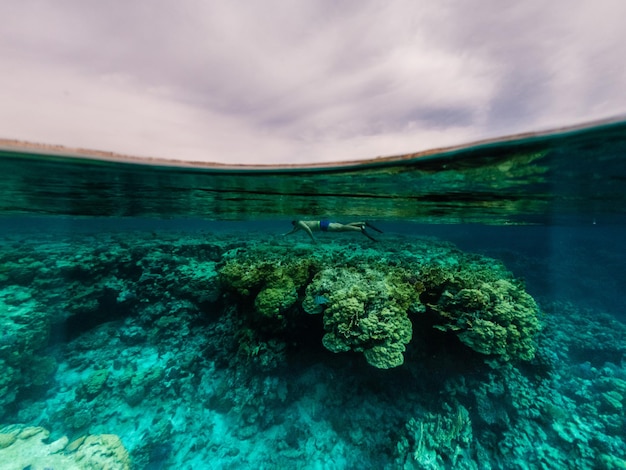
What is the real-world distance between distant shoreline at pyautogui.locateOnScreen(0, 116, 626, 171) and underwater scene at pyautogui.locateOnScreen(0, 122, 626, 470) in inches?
6.8

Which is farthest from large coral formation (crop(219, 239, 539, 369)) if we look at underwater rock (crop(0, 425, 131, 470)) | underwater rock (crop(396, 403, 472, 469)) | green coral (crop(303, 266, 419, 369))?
underwater rock (crop(0, 425, 131, 470))

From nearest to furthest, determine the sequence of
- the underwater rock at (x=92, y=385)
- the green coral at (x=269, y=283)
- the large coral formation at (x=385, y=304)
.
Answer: the large coral formation at (x=385, y=304) < the green coral at (x=269, y=283) < the underwater rock at (x=92, y=385)

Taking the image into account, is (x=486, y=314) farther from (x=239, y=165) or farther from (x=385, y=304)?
(x=239, y=165)

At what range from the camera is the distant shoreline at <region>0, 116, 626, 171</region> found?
6.79 metres

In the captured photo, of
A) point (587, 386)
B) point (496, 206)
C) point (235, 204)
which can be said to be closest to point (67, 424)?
point (235, 204)

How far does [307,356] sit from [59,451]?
675 cm

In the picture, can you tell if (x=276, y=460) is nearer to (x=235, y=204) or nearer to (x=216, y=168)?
(x=216, y=168)

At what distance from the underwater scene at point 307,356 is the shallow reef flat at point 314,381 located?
0.04 meters

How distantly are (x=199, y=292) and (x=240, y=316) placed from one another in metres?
2.74

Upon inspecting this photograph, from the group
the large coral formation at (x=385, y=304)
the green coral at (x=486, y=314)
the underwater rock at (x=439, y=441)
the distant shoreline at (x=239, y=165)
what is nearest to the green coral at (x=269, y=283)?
the large coral formation at (x=385, y=304)

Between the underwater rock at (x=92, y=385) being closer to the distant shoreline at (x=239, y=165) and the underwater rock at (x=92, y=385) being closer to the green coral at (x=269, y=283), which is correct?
the green coral at (x=269, y=283)

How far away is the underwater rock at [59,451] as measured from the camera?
6.47m

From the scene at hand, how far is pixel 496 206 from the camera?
1755 centimetres

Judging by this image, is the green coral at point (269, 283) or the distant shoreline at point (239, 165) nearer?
the distant shoreline at point (239, 165)
